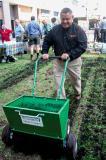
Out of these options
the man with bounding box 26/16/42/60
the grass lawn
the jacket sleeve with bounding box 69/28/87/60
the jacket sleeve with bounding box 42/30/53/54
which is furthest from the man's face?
the man with bounding box 26/16/42/60

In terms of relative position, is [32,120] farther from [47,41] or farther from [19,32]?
[19,32]

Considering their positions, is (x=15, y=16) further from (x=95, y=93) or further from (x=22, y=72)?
(x=95, y=93)

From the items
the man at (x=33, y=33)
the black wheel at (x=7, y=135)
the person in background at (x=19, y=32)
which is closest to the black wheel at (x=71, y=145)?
the black wheel at (x=7, y=135)

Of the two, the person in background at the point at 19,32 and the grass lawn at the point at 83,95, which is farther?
the person in background at the point at 19,32

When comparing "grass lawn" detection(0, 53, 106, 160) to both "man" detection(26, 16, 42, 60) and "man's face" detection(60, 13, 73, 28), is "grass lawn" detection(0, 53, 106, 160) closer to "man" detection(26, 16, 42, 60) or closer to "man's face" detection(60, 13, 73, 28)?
"man" detection(26, 16, 42, 60)

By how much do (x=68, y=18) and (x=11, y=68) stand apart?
6097mm

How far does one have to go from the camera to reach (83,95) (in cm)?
654

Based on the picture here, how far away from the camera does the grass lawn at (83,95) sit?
13.3 ft

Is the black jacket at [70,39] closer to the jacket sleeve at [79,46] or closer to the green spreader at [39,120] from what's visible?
the jacket sleeve at [79,46]

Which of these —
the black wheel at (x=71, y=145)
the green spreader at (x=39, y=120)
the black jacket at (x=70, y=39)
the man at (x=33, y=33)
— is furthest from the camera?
the man at (x=33, y=33)

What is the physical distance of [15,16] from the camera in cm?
3459

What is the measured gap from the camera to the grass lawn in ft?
13.3

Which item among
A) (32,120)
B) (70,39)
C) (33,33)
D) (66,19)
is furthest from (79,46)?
(33,33)

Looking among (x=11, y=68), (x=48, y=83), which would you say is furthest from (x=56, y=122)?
(x=11, y=68)
